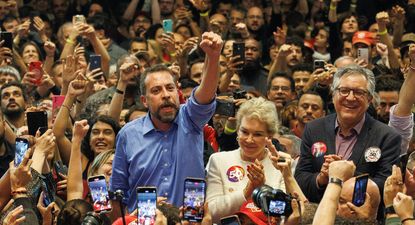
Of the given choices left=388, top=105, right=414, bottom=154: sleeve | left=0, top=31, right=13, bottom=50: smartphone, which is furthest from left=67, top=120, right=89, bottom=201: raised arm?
left=0, top=31, right=13, bottom=50: smartphone

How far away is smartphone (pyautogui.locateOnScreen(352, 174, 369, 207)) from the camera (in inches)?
223

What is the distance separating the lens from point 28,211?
230 inches

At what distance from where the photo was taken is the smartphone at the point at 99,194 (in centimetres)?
582

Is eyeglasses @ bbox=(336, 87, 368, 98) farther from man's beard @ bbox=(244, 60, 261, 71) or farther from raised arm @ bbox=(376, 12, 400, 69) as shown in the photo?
man's beard @ bbox=(244, 60, 261, 71)

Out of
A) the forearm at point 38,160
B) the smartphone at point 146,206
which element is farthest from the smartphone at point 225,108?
the smartphone at point 146,206

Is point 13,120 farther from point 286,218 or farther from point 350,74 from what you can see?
point 286,218

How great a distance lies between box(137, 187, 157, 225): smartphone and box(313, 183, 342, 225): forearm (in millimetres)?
753

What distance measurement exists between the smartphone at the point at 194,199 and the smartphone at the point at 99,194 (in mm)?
425

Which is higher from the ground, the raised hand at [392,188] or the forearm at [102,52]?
the forearm at [102,52]

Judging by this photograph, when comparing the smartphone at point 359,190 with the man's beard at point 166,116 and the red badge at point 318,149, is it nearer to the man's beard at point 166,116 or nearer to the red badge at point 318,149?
the red badge at point 318,149

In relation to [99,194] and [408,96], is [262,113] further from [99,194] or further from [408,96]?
[99,194]

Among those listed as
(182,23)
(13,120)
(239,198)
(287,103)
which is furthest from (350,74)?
(182,23)

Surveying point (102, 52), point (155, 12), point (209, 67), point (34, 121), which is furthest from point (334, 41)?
point (209, 67)

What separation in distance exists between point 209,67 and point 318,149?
79 cm
